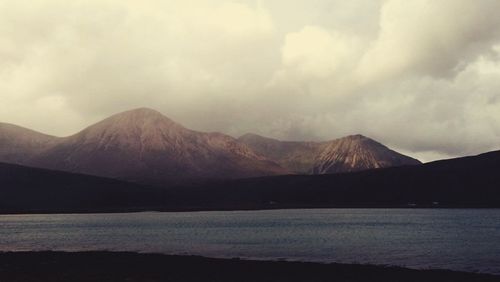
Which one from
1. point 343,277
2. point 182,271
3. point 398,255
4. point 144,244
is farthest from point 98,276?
point 144,244

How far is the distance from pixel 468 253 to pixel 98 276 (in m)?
47.8

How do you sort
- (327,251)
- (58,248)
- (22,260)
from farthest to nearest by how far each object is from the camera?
(58,248)
(327,251)
(22,260)

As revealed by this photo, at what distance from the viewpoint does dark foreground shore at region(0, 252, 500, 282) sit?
54781mm

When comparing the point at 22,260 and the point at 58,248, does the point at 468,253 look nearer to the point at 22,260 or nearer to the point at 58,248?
the point at 22,260

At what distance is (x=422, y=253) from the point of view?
77938mm

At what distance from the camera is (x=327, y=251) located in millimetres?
83375

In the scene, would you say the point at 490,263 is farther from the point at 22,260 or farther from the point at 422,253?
the point at 22,260

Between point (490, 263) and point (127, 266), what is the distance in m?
41.1

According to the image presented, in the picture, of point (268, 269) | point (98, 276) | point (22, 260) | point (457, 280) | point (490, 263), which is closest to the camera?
point (457, 280)

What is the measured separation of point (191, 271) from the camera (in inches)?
2405

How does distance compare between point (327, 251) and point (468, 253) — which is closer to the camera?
point (468, 253)

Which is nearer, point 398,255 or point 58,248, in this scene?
point 398,255

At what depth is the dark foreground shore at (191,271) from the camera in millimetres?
54781

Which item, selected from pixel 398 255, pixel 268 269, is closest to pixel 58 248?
pixel 268 269
